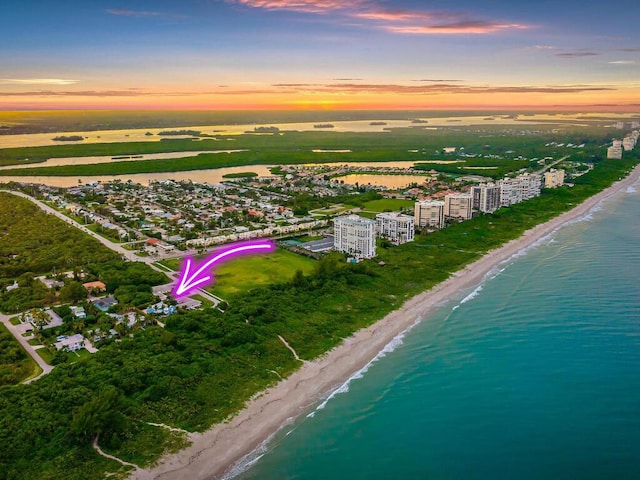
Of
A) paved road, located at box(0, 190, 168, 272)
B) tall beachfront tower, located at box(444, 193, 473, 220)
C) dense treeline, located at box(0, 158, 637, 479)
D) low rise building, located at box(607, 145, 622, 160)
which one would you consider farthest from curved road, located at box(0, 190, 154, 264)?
low rise building, located at box(607, 145, 622, 160)

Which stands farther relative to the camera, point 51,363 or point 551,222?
point 551,222

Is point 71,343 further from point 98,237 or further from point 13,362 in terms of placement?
point 98,237

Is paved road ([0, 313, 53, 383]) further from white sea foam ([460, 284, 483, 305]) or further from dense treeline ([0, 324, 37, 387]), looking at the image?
white sea foam ([460, 284, 483, 305])

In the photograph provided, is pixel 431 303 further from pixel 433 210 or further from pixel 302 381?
pixel 433 210

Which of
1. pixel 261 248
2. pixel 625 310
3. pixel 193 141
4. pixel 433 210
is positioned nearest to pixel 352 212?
pixel 433 210

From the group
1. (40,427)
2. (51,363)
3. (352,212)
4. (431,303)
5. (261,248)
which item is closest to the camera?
(40,427)

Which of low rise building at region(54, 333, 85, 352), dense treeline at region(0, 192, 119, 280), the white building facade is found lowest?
low rise building at region(54, 333, 85, 352)

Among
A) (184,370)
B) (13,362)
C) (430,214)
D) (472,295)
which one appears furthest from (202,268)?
(430,214)
